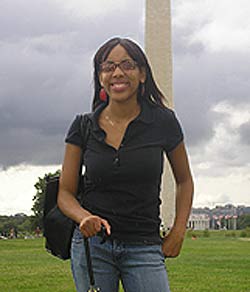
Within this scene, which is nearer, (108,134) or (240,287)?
(108,134)

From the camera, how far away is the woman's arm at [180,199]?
3.81m

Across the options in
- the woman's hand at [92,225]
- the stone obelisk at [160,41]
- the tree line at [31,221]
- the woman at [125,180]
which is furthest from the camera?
the tree line at [31,221]

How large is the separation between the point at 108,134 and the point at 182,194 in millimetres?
457

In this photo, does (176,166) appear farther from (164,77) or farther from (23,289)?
(164,77)

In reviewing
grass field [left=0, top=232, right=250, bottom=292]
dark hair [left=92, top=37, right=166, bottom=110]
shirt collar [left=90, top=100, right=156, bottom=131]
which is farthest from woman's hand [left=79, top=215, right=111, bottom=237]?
grass field [left=0, top=232, right=250, bottom=292]

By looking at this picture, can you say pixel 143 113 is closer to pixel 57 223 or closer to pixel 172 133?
pixel 172 133

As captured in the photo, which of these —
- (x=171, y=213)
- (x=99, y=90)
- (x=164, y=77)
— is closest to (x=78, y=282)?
(x=99, y=90)

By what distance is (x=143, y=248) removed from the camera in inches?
144

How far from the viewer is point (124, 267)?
145 inches

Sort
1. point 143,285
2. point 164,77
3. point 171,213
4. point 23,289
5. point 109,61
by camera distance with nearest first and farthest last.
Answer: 1. point 143,285
2. point 109,61
3. point 23,289
4. point 171,213
5. point 164,77

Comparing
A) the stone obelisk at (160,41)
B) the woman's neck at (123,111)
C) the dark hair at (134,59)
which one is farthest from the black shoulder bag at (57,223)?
the stone obelisk at (160,41)

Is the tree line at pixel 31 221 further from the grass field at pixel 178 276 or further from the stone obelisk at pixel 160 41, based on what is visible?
the grass field at pixel 178 276

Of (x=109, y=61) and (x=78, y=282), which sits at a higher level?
(x=109, y=61)

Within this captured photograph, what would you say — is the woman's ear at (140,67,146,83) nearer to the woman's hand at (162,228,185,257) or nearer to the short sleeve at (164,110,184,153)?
the short sleeve at (164,110,184,153)
